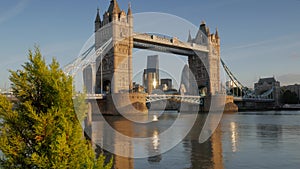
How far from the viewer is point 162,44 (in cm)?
6225

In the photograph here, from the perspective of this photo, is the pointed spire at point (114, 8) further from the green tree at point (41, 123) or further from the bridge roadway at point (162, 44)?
the green tree at point (41, 123)

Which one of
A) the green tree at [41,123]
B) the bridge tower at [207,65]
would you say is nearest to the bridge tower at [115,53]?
the bridge tower at [207,65]

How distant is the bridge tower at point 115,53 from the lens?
52.4m

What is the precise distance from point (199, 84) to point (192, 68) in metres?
4.62

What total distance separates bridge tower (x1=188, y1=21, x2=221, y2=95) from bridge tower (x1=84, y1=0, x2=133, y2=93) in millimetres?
26651

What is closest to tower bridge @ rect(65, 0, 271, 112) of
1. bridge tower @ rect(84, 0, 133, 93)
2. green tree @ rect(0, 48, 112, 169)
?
bridge tower @ rect(84, 0, 133, 93)

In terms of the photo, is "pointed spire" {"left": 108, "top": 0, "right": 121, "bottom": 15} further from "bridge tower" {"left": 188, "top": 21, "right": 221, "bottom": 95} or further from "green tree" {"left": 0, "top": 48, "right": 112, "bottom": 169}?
"green tree" {"left": 0, "top": 48, "right": 112, "bottom": 169}

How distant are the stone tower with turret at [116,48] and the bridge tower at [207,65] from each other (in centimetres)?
2656

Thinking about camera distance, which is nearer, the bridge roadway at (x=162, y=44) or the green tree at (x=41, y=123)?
the green tree at (x=41, y=123)

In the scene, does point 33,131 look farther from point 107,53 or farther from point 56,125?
point 107,53

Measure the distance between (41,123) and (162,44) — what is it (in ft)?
194

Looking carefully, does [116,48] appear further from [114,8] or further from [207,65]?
[207,65]

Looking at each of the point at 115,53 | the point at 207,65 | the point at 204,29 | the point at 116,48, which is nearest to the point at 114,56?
the point at 115,53

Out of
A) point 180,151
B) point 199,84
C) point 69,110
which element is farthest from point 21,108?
point 199,84
